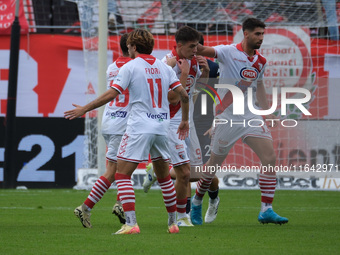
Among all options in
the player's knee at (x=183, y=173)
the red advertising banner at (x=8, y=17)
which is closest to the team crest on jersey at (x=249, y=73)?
the player's knee at (x=183, y=173)

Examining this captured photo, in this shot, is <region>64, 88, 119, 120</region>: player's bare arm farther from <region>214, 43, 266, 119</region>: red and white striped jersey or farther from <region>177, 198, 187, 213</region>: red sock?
<region>214, 43, 266, 119</region>: red and white striped jersey

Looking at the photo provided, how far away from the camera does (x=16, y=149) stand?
49.6 feet

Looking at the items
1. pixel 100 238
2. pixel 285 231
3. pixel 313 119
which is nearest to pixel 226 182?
pixel 313 119

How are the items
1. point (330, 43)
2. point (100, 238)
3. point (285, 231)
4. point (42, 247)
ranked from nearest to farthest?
1. point (42, 247)
2. point (100, 238)
3. point (285, 231)
4. point (330, 43)

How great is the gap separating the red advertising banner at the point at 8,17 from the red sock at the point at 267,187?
8.59 m

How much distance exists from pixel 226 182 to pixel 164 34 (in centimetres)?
331

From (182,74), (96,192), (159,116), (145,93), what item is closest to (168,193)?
(159,116)

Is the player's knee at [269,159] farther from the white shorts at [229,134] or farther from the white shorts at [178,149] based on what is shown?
the white shorts at [178,149]

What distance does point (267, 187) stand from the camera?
26.9 ft

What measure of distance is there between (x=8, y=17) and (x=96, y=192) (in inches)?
342

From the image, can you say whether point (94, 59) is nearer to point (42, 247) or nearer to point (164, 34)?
point (164, 34)

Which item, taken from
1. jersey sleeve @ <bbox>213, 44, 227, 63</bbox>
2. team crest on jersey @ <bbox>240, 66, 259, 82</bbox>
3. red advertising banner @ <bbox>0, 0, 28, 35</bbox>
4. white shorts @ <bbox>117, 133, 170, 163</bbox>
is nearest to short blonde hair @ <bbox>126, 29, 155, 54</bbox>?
white shorts @ <bbox>117, 133, 170, 163</bbox>

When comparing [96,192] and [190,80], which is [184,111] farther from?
[96,192]

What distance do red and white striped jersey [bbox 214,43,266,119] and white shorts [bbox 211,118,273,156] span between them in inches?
5.6
